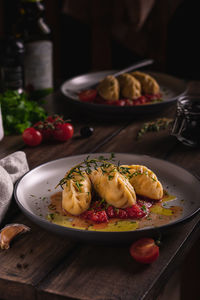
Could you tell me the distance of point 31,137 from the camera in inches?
79.2

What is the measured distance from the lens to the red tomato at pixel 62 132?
2.08m

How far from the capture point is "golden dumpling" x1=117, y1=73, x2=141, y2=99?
243 cm

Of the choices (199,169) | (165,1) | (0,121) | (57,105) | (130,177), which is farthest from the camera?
(165,1)

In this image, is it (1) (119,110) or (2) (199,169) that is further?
(1) (119,110)

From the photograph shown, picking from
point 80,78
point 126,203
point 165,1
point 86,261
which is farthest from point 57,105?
point 165,1

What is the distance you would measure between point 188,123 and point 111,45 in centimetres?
298

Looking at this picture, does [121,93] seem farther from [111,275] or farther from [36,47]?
[111,275]

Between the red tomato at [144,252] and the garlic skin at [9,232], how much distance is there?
1.15ft

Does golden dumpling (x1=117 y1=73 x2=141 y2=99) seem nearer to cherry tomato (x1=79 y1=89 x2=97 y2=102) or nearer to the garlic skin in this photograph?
cherry tomato (x1=79 y1=89 x2=97 y2=102)

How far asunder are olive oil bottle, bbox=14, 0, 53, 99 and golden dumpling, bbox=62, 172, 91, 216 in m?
1.50

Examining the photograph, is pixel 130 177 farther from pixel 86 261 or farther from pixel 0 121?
pixel 0 121

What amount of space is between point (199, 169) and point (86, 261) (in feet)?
2.56

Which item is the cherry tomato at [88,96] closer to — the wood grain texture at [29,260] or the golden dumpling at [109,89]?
the golden dumpling at [109,89]

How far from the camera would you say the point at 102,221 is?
133 centimetres
